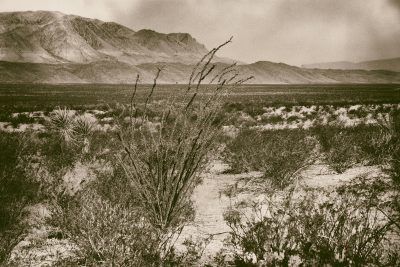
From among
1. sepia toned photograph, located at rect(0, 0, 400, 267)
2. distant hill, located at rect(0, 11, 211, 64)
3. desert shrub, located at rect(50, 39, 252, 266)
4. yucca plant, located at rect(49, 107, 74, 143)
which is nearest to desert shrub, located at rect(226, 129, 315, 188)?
sepia toned photograph, located at rect(0, 0, 400, 267)

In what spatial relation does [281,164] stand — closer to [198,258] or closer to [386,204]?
[386,204]

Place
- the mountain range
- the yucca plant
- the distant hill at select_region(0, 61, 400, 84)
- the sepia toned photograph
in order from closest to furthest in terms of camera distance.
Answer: the sepia toned photograph, the yucca plant, the distant hill at select_region(0, 61, 400, 84), the mountain range

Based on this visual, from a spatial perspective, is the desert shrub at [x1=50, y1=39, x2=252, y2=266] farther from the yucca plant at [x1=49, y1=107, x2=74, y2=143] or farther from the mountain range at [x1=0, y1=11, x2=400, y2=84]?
the mountain range at [x1=0, y1=11, x2=400, y2=84]

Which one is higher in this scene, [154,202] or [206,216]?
[154,202]

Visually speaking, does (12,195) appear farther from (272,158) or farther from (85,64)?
(85,64)

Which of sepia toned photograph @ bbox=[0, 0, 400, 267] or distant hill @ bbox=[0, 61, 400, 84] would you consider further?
distant hill @ bbox=[0, 61, 400, 84]

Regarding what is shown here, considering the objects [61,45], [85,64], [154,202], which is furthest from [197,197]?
[61,45]

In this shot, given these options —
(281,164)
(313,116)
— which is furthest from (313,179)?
(313,116)

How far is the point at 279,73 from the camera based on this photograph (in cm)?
14862

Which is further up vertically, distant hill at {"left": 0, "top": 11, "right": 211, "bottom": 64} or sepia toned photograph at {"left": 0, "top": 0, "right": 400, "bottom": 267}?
distant hill at {"left": 0, "top": 11, "right": 211, "bottom": 64}

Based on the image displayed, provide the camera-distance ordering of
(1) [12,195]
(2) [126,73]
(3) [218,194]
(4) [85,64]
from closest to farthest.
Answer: (1) [12,195], (3) [218,194], (2) [126,73], (4) [85,64]

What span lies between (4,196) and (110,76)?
379 feet

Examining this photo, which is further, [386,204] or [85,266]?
[386,204]

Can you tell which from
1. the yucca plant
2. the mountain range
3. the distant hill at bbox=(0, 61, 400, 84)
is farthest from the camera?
the mountain range
